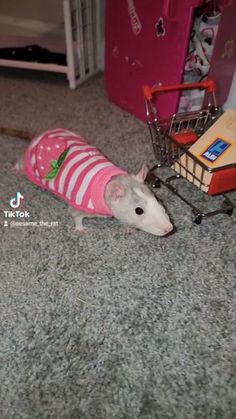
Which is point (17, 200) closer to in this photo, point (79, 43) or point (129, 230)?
point (129, 230)

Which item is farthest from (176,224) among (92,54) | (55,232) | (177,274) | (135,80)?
(92,54)

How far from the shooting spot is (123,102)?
160 cm

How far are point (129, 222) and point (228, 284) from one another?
0.31 meters

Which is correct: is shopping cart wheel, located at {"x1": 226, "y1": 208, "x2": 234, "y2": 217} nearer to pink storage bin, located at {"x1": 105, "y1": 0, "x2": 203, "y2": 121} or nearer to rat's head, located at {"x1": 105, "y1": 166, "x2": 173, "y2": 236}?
rat's head, located at {"x1": 105, "y1": 166, "x2": 173, "y2": 236}

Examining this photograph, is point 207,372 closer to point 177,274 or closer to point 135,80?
point 177,274

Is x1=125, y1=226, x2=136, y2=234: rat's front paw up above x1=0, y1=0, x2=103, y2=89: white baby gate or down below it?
below

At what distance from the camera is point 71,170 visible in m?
1.05

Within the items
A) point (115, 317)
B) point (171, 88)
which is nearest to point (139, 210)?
point (115, 317)

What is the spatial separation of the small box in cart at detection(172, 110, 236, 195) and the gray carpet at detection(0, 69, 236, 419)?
5.0 inches

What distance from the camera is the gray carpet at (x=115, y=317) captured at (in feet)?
2.40

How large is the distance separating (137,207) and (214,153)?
337 millimetres

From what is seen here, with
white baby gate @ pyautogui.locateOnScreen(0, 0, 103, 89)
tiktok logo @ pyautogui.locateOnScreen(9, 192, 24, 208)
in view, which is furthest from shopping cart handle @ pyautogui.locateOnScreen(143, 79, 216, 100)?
white baby gate @ pyautogui.locateOnScreen(0, 0, 103, 89)

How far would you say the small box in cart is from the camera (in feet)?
3.41

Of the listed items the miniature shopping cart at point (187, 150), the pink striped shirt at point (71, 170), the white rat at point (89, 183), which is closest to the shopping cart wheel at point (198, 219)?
the miniature shopping cart at point (187, 150)
